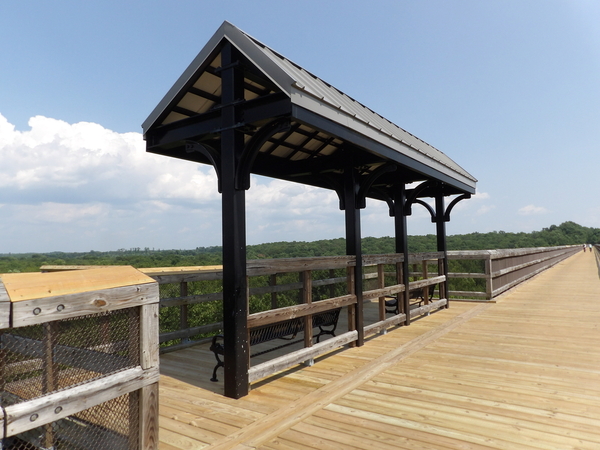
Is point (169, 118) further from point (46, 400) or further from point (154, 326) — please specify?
point (46, 400)

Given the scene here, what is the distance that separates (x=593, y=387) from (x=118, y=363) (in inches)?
178

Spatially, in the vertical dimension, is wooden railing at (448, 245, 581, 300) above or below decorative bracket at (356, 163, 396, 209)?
below

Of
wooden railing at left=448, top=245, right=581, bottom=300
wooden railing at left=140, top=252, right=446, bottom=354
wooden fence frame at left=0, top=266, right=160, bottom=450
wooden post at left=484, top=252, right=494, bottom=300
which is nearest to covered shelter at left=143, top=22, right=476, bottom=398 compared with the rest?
wooden railing at left=140, top=252, right=446, bottom=354

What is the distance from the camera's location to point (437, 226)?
987 centimetres

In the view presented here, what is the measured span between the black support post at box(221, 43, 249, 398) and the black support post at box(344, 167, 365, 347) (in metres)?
2.28

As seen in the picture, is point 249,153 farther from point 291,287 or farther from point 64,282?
point 291,287

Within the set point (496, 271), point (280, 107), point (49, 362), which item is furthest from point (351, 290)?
point (496, 271)

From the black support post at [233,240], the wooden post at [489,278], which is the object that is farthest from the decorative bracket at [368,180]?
the wooden post at [489,278]

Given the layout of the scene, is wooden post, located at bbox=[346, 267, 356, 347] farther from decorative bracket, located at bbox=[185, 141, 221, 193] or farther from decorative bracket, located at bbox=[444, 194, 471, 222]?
decorative bracket, located at bbox=[444, 194, 471, 222]

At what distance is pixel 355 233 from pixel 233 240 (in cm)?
251

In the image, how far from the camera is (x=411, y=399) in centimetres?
389

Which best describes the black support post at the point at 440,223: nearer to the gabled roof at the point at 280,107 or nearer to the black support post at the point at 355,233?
the gabled roof at the point at 280,107

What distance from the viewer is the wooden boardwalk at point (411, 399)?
311cm

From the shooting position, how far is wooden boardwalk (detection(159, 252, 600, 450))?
10.2ft
